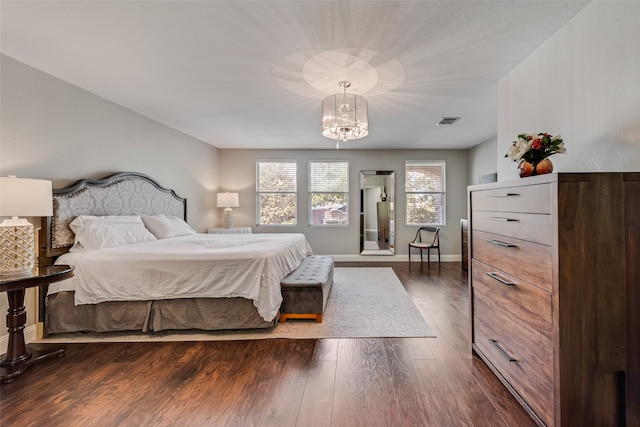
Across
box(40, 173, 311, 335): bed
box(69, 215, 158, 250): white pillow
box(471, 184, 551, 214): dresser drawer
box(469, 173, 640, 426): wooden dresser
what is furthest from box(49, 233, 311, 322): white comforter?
box(469, 173, 640, 426): wooden dresser

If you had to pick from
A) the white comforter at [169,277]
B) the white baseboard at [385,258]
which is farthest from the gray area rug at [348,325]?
the white baseboard at [385,258]

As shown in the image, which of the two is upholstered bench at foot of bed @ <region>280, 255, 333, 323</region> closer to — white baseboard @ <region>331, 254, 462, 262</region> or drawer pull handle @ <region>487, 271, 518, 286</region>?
drawer pull handle @ <region>487, 271, 518, 286</region>

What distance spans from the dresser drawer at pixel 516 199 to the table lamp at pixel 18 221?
3.24m

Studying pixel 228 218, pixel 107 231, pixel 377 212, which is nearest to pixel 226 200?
pixel 228 218

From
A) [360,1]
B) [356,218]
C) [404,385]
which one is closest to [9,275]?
[404,385]

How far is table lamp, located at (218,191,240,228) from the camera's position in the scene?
5.64 m

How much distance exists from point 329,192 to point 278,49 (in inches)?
A: 160

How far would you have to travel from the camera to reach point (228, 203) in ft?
18.5

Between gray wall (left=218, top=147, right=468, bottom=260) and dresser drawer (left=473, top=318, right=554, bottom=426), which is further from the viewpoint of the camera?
gray wall (left=218, top=147, right=468, bottom=260)

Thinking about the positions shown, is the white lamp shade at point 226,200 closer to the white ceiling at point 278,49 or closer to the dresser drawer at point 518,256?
the white ceiling at point 278,49

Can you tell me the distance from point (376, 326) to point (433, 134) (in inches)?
140

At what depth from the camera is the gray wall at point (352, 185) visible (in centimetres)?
607

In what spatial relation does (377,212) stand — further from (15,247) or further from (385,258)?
(15,247)

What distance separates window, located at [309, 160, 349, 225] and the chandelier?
127 inches
